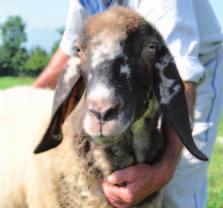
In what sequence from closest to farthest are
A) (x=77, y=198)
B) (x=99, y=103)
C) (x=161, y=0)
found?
(x=99, y=103), (x=77, y=198), (x=161, y=0)

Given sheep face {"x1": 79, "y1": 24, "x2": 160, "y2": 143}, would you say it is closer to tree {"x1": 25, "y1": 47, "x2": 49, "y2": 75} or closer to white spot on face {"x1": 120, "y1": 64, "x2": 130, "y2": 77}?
white spot on face {"x1": 120, "y1": 64, "x2": 130, "y2": 77}

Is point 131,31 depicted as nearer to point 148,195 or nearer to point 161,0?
point 161,0

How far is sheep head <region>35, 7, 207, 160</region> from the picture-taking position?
119 inches

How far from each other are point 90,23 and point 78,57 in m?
0.18

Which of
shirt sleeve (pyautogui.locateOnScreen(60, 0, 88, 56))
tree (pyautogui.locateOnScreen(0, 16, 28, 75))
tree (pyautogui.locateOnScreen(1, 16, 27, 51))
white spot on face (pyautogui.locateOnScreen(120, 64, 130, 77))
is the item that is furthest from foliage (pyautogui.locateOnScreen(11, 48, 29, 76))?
white spot on face (pyautogui.locateOnScreen(120, 64, 130, 77))

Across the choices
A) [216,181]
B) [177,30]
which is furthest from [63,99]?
[216,181]

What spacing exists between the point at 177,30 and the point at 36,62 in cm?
6567

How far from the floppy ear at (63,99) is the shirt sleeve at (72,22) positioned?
2.90 ft

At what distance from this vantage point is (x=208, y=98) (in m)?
4.34

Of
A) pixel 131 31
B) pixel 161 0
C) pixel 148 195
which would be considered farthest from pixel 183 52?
pixel 148 195

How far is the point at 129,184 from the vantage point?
11.1ft

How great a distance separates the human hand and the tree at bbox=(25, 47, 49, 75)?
6184 cm

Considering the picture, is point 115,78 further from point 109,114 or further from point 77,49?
point 77,49

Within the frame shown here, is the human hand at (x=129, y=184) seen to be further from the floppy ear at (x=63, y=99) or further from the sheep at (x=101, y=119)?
the floppy ear at (x=63, y=99)
